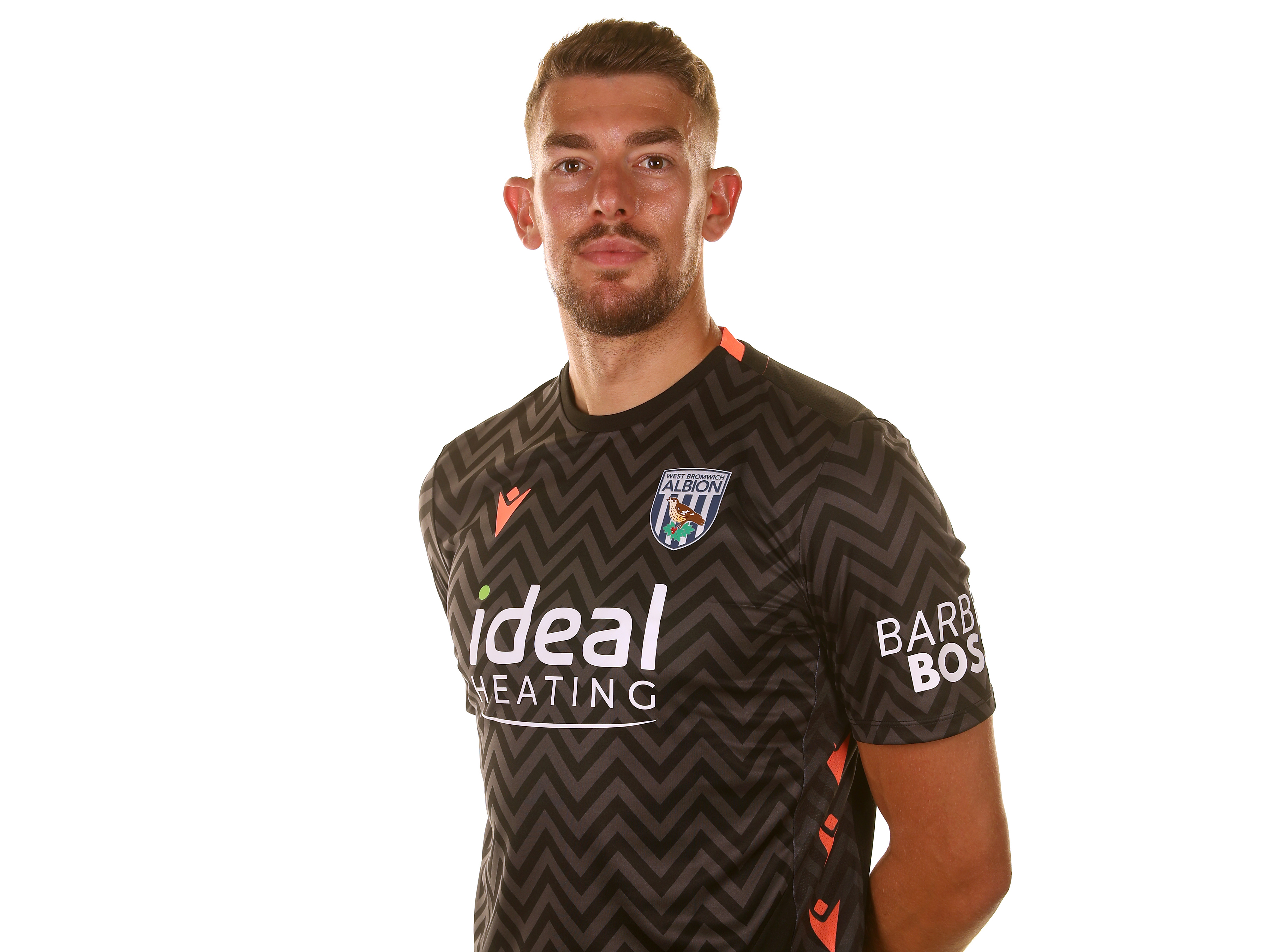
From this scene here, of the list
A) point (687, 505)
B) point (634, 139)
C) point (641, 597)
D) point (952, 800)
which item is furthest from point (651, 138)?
point (952, 800)

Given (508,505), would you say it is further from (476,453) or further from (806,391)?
(806,391)

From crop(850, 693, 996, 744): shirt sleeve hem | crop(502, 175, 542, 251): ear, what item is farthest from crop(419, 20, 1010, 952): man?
crop(502, 175, 542, 251): ear

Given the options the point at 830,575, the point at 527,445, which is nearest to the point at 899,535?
the point at 830,575

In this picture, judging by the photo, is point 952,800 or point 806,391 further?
point 806,391

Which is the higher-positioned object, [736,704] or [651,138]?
[651,138]

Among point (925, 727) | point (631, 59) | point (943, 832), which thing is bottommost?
point (943, 832)

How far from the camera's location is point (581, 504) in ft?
6.84

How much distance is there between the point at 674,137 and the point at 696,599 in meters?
0.87

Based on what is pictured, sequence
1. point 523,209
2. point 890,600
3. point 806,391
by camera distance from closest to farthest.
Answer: point 890,600 < point 806,391 < point 523,209

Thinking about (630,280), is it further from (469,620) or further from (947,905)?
(947,905)

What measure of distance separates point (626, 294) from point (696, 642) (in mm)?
656

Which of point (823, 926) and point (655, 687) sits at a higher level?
point (655, 687)

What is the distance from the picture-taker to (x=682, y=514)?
1933mm

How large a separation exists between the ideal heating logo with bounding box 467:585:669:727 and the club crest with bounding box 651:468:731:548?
10 cm
